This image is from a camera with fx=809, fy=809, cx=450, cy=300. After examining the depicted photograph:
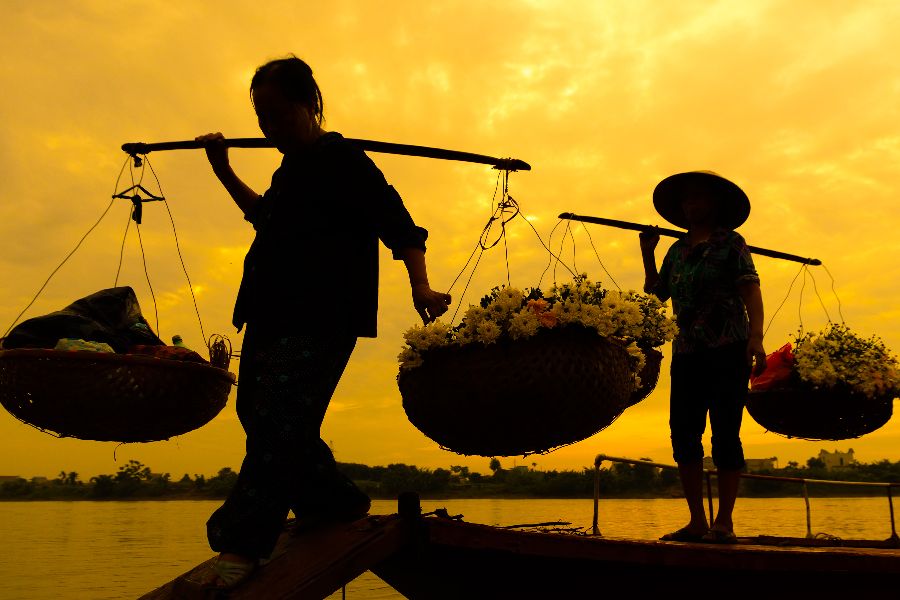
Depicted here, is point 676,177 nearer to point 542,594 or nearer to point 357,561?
point 542,594

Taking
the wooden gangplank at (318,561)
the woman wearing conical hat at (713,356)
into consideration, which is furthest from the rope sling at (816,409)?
the wooden gangplank at (318,561)

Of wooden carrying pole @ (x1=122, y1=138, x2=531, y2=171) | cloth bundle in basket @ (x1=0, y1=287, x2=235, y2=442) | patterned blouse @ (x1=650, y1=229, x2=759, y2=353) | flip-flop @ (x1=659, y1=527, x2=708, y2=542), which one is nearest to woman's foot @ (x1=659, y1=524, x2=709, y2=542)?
flip-flop @ (x1=659, y1=527, x2=708, y2=542)

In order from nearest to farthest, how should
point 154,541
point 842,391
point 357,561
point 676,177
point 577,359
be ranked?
point 357,561
point 577,359
point 676,177
point 842,391
point 154,541

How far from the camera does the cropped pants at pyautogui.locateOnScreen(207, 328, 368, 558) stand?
2814 millimetres

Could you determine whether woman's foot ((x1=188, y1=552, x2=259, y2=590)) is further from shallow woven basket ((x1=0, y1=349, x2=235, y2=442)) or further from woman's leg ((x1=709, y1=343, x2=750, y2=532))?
woman's leg ((x1=709, y1=343, x2=750, y2=532))

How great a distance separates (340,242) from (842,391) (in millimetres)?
4637

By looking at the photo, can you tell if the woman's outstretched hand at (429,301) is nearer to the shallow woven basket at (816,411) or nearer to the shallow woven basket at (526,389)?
the shallow woven basket at (526,389)

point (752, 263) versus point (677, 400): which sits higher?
point (752, 263)

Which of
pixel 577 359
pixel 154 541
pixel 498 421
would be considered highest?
pixel 577 359

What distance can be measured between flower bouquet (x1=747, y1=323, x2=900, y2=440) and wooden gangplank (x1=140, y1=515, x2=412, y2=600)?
13.2ft

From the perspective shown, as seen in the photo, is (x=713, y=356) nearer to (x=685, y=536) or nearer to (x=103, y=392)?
(x=685, y=536)

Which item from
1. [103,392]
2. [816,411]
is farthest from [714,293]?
[103,392]

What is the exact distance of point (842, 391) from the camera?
6.07 meters

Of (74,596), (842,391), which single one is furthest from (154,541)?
(842,391)
